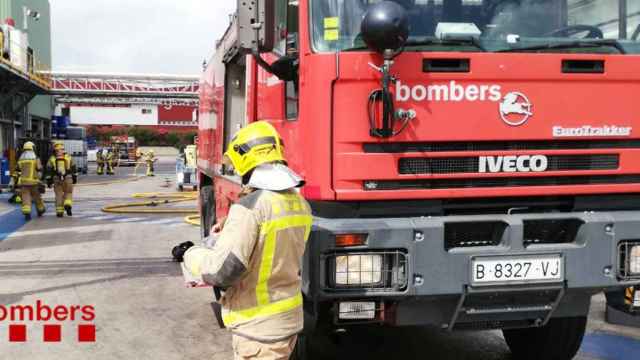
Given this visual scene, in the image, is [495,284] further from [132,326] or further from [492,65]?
[132,326]

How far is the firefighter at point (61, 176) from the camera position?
14398mm

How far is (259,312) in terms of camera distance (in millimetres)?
2869

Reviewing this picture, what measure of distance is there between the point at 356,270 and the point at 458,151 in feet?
2.92

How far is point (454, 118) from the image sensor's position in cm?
375

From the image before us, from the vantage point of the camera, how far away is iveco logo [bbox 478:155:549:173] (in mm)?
3844

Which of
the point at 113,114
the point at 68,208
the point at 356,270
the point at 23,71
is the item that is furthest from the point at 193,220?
the point at 113,114

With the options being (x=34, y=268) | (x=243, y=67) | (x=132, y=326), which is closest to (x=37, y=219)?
(x=34, y=268)

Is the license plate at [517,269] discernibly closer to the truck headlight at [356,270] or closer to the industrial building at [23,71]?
the truck headlight at [356,270]

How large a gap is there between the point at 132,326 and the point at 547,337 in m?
3.56

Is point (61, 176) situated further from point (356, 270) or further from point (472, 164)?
point (472, 164)

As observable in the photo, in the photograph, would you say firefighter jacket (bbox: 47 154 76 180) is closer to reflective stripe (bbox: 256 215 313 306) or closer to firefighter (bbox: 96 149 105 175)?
reflective stripe (bbox: 256 215 313 306)

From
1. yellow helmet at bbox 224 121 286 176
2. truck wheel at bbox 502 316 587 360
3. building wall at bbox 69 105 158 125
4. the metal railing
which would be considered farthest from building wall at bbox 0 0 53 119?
yellow helmet at bbox 224 121 286 176

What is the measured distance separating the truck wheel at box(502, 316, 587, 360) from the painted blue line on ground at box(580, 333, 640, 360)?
43cm

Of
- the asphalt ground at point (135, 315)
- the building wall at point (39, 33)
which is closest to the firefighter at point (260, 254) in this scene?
the asphalt ground at point (135, 315)
